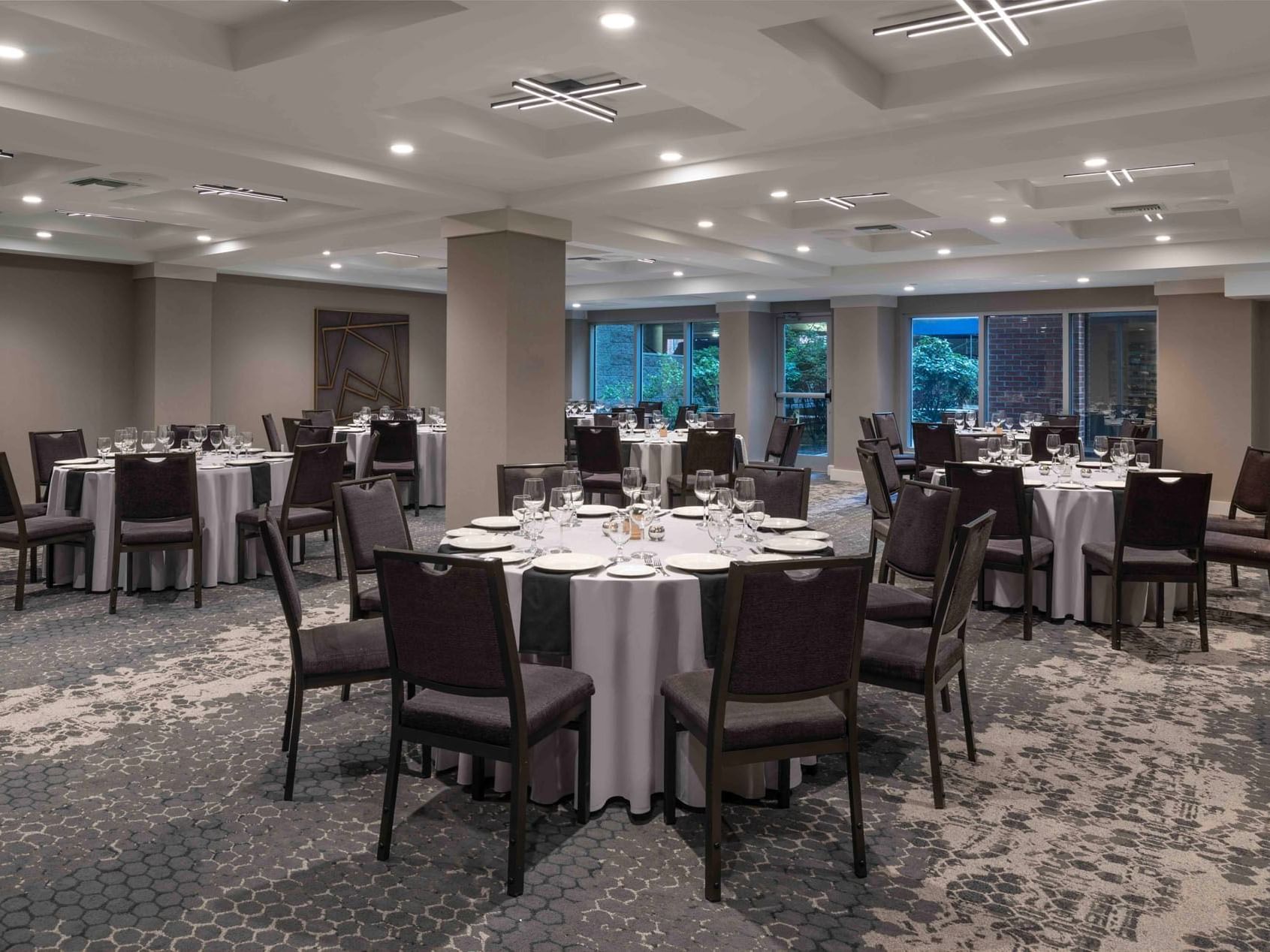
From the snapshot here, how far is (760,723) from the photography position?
2.69m

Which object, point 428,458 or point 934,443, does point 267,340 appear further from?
point 934,443

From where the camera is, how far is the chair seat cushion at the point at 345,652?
329 cm

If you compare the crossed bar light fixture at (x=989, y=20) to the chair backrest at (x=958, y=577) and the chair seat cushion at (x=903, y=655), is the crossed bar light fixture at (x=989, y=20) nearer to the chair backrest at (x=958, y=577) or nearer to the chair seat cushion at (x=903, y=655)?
the chair backrest at (x=958, y=577)

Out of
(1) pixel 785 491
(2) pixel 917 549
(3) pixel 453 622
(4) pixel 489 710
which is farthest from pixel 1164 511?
(3) pixel 453 622

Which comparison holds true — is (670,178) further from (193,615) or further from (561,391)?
(193,615)

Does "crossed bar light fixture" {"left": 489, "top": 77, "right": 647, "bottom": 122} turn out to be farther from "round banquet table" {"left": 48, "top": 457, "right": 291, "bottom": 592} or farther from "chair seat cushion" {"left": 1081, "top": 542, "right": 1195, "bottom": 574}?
"chair seat cushion" {"left": 1081, "top": 542, "right": 1195, "bottom": 574}

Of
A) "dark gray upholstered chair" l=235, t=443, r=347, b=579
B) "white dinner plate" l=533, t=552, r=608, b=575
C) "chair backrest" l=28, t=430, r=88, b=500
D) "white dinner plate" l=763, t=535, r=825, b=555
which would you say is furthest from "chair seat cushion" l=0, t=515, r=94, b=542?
"white dinner plate" l=763, t=535, r=825, b=555

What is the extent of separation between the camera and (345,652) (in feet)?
11.0

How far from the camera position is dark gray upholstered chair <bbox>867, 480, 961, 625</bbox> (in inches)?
157

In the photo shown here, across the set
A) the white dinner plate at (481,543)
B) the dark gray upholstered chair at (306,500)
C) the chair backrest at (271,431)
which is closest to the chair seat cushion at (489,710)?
the white dinner plate at (481,543)

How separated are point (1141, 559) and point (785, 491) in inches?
80.2

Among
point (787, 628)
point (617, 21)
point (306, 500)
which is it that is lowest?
point (787, 628)

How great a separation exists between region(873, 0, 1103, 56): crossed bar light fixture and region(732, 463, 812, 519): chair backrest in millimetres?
2078

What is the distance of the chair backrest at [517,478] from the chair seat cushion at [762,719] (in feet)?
8.01
